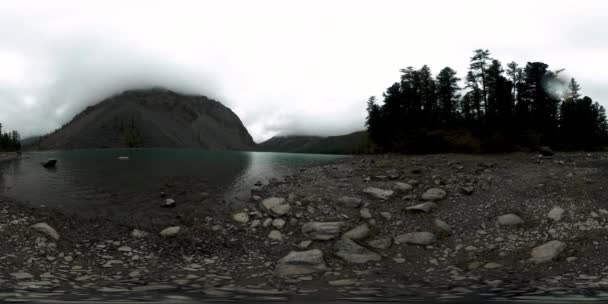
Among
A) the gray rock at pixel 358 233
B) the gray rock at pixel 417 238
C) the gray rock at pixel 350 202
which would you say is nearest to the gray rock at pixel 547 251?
the gray rock at pixel 417 238

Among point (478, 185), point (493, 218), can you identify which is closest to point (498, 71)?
point (478, 185)

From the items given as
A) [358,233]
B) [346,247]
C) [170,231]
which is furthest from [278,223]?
[170,231]

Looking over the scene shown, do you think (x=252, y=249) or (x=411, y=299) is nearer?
(x=411, y=299)

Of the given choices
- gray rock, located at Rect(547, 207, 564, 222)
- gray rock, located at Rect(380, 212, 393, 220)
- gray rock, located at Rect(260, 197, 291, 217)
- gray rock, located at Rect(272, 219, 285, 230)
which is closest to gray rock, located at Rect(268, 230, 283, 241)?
gray rock, located at Rect(272, 219, 285, 230)

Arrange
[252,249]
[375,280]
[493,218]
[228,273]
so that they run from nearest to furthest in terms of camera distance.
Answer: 1. [375,280]
2. [228,273]
3. [252,249]
4. [493,218]

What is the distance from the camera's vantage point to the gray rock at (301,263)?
8914 millimetres

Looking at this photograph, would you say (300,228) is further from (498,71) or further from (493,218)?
(498,71)

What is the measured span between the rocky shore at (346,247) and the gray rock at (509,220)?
0.11 feet

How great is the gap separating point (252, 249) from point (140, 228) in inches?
182

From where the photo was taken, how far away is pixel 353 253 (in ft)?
32.9

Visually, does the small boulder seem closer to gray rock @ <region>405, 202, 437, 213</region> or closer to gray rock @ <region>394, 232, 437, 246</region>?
gray rock @ <region>394, 232, 437, 246</region>

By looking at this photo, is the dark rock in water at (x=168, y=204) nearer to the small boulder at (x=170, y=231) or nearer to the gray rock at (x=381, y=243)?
the small boulder at (x=170, y=231)

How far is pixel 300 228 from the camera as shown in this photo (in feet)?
40.0

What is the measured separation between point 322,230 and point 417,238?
10.4 ft
